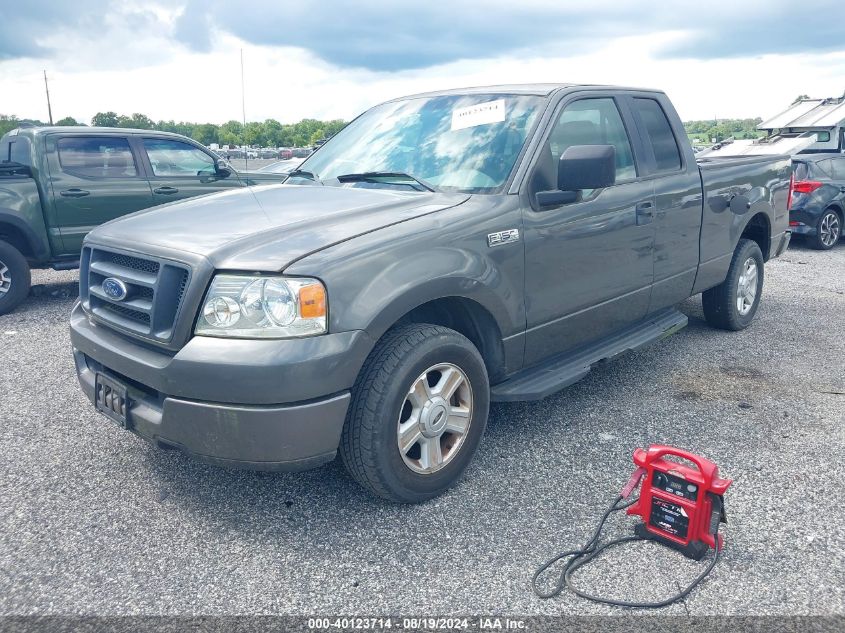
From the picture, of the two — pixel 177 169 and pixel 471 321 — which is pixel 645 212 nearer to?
pixel 471 321

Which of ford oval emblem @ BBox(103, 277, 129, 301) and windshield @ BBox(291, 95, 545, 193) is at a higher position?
windshield @ BBox(291, 95, 545, 193)

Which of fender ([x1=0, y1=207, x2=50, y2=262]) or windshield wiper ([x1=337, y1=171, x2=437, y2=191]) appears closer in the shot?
windshield wiper ([x1=337, y1=171, x2=437, y2=191])

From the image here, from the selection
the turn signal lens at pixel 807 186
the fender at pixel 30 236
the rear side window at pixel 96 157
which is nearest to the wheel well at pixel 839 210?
the turn signal lens at pixel 807 186

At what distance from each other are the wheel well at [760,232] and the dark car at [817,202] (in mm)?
5305

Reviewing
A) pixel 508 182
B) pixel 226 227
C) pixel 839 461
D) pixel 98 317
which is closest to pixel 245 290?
pixel 226 227

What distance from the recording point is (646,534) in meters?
2.85

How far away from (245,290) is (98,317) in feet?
3.16

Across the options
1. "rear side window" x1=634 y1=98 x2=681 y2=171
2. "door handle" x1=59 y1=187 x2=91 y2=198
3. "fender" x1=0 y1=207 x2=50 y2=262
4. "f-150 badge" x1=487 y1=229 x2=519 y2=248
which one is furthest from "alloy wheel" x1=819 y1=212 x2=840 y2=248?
"fender" x1=0 y1=207 x2=50 y2=262

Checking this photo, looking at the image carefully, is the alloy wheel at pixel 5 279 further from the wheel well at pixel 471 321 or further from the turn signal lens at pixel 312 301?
the turn signal lens at pixel 312 301

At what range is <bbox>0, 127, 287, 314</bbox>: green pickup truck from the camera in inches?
269

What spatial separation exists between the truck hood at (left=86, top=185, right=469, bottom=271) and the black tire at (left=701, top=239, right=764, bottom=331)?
10.1 ft

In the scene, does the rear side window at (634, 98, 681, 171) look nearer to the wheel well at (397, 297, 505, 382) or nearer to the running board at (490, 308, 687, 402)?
the running board at (490, 308, 687, 402)

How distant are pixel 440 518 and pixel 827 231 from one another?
395 inches

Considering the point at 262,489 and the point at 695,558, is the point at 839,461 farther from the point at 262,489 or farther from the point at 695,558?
the point at 262,489
